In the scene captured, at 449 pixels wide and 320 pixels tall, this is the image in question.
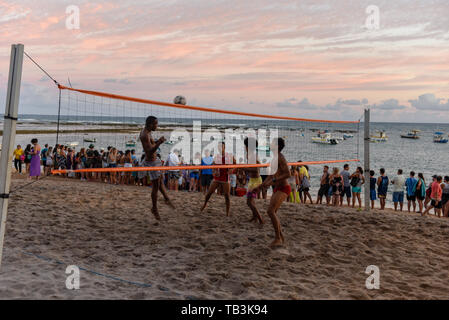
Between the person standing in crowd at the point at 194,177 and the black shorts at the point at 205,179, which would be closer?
the black shorts at the point at 205,179

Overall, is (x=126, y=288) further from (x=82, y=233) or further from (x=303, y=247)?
(x=303, y=247)

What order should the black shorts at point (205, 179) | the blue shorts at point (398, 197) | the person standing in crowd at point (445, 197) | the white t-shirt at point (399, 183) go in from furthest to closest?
the blue shorts at point (398, 197) < the white t-shirt at point (399, 183) < the black shorts at point (205, 179) < the person standing in crowd at point (445, 197)

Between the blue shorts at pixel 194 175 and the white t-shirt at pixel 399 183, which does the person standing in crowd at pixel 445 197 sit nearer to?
the white t-shirt at pixel 399 183

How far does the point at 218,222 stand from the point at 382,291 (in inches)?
121

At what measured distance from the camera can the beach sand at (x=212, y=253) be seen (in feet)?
12.1

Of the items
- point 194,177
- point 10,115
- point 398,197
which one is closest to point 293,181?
point 194,177

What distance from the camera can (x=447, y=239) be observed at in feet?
19.8

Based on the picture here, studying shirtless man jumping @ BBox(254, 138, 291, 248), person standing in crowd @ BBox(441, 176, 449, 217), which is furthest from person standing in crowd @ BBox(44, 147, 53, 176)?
person standing in crowd @ BBox(441, 176, 449, 217)

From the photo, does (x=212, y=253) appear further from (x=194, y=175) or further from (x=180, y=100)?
(x=194, y=175)

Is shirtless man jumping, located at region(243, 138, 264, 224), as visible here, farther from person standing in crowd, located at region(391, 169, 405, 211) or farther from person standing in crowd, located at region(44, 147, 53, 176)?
person standing in crowd, located at region(44, 147, 53, 176)

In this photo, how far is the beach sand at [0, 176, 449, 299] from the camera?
3.70 m

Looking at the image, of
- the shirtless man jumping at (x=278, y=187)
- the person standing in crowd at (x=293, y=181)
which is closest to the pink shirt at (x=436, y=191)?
the person standing in crowd at (x=293, y=181)
